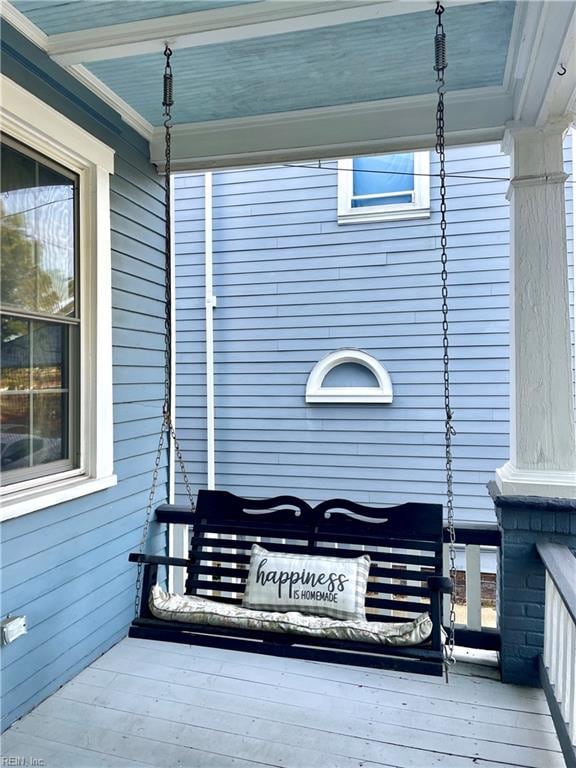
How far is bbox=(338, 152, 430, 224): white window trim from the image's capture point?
4.08 metres

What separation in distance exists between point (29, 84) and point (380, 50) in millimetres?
1454

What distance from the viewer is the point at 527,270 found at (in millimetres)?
2346

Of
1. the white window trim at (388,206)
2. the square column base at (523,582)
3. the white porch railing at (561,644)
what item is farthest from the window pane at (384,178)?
the white porch railing at (561,644)

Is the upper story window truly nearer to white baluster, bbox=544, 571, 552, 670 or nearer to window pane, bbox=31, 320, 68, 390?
window pane, bbox=31, 320, 68, 390

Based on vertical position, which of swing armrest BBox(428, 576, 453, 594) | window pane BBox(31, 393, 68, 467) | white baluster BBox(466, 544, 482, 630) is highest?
window pane BBox(31, 393, 68, 467)

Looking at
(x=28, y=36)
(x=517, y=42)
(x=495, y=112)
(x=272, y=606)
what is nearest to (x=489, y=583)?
(x=272, y=606)

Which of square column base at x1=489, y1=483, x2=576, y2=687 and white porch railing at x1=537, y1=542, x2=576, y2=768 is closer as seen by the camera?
white porch railing at x1=537, y1=542, x2=576, y2=768

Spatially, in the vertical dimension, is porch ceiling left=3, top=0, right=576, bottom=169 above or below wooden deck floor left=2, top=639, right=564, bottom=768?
above

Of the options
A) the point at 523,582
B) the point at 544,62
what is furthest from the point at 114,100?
the point at 523,582

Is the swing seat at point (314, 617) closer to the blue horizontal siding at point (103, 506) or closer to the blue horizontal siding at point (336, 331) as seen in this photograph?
the blue horizontal siding at point (103, 506)

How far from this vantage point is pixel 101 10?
192cm

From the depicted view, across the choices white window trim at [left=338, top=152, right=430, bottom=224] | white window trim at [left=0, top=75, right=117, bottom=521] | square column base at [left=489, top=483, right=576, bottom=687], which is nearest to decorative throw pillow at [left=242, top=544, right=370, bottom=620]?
square column base at [left=489, top=483, right=576, bottom=687]

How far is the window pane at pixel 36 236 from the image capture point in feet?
6.77

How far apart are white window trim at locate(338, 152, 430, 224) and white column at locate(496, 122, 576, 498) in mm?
1672
